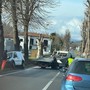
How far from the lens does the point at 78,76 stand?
12.3 m

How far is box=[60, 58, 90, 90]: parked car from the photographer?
39.8 feet

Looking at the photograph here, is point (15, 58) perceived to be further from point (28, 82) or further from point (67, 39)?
point (67, 39)

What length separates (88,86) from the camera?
1209cm

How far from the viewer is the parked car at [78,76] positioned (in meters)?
12.1

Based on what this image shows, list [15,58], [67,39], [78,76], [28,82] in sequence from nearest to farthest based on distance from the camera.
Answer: [78,76] → [28,82] → [15,58] → [67,39]

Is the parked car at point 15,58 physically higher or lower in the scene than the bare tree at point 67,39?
lower

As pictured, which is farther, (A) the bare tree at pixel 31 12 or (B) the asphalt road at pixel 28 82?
(A) the bare tree at pixel 31 12

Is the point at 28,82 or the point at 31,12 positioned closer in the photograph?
the point at 28,82

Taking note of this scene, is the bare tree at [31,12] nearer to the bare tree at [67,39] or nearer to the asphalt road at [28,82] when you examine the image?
the asphalt road at [28,82]

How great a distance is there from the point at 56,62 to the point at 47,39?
12019 centimetres

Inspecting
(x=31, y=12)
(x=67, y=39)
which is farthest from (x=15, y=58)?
(x=67, y=39)

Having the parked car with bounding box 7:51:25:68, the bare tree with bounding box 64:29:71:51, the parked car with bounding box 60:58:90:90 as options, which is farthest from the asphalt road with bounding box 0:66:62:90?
the bare tree with bounding box 64:29:71:51

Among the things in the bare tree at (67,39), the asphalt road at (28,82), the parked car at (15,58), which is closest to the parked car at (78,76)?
the asphalt road at (28,82)

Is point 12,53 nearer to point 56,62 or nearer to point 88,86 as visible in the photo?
point 56,62
